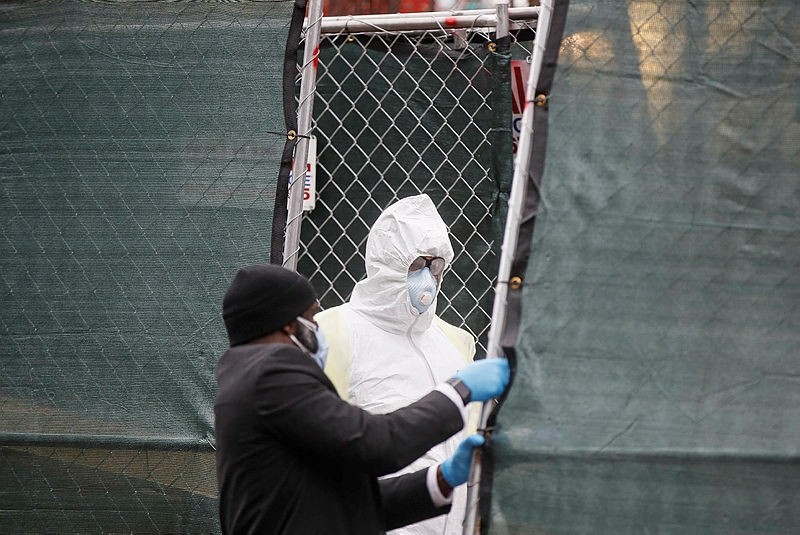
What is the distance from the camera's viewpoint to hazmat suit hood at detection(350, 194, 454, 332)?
3850 millimetres

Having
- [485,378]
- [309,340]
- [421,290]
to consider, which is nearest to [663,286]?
[485,378]

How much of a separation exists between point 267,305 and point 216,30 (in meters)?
1.31

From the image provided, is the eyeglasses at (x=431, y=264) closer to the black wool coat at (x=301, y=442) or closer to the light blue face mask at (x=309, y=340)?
the light blue face mask at (x=309, y=340)

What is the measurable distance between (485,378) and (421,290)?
1.31 m

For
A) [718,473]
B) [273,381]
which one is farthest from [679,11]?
[273,381]

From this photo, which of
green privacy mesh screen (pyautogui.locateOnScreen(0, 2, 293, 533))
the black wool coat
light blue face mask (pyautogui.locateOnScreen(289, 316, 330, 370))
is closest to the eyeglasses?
green privacy mesh screen (pyautogui.locateOnScreen(0, 2, 293, 533))

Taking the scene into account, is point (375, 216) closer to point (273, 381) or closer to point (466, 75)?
point (466, 75)

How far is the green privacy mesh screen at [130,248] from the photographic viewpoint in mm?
3430

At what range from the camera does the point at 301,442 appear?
2.41 m

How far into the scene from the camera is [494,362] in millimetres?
2613

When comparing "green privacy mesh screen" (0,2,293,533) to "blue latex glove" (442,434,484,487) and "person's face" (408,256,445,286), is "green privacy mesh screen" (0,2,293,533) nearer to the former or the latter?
"person's face" (408,256,445,286)

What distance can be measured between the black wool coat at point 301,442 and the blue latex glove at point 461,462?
12 cm

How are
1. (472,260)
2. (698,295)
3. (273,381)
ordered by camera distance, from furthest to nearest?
1. (472,260)
2. (698,295)
3. (273,381)

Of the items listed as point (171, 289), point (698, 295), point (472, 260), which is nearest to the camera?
point (698, 295)
